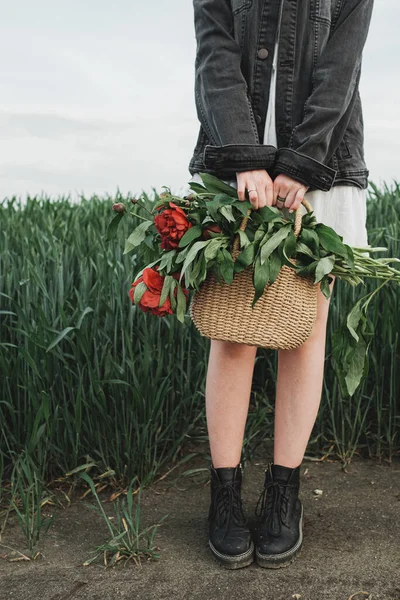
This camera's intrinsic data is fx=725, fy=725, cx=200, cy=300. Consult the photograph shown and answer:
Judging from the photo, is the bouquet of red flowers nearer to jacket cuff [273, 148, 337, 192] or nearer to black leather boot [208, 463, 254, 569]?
jacket cuff [273, 148, 337, 192]

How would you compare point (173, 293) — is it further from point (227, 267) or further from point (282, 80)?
point (282, 80)

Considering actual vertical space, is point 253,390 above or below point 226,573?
above

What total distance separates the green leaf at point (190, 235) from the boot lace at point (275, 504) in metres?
0.81

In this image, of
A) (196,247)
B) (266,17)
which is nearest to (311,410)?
(196,247)

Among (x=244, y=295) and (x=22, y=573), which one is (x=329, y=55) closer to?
(x=244, y=295)

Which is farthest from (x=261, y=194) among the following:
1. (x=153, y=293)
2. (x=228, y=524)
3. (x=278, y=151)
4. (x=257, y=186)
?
(x=228, y=524)

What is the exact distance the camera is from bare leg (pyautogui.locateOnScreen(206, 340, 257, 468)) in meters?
1.98

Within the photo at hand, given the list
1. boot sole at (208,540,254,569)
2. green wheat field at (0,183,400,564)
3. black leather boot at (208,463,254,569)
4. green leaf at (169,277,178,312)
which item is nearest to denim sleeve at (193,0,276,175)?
green leaf at (169,277,178,312)

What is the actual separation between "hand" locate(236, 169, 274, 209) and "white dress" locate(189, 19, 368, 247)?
108mm

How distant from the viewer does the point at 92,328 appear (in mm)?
2430

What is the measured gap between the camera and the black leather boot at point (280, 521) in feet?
6.57

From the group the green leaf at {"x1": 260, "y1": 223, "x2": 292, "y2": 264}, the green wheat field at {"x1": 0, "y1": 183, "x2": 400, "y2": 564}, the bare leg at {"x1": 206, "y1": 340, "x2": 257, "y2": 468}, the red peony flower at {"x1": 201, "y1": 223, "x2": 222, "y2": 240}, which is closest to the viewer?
the green leaf at {"x1": 260, "y1": 223, "x2": 292, "y2": 264}

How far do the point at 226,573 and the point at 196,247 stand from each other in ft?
2.99

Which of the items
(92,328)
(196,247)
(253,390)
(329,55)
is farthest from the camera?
(253,390)
